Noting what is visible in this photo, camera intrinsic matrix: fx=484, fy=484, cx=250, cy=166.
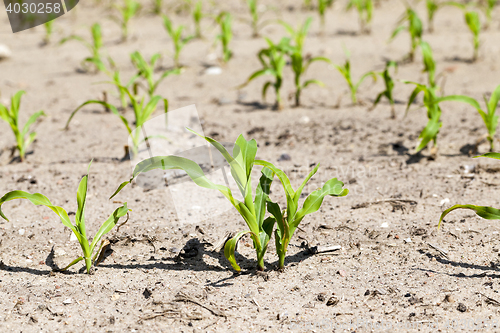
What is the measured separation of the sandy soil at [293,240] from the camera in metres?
1.72

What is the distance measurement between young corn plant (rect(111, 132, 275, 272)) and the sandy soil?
19cm

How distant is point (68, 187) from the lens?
2.79 meters

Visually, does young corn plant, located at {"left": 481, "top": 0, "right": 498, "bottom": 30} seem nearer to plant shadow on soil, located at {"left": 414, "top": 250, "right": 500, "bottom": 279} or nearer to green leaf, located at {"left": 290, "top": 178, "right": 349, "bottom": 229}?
plant shadow on soil, located at {"left": 414, "top": 250, "right": 500, "bottom": 279}

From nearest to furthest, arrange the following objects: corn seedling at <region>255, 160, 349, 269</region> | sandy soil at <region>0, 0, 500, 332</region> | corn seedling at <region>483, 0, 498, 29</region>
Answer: sandy soil at <region>0, 0, 500, 332</region>
corn seedling at <region>255, 160, 349, 269</region>
corn seedling at <region>483, 0, 498, 29</region>

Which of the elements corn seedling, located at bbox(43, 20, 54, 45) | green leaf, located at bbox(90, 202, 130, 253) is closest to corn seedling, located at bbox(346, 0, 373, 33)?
corn seedling, located at bbox(43, 20, 54, 45)

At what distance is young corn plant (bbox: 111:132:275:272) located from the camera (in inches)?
69.3

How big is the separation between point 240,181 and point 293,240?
20.9 inches

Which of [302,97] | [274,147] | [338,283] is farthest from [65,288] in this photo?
[302,97]

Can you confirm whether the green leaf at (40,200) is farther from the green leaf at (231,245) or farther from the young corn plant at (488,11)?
the young corn plant at (488,11)

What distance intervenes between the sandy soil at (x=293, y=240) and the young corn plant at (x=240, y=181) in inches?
7.4

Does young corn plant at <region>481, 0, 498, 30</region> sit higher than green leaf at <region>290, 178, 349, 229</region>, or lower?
higher

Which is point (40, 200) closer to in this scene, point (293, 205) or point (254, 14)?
point (293, 205)

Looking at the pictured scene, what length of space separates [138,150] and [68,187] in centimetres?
66

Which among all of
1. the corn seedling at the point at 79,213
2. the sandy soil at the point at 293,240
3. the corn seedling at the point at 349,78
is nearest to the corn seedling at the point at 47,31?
the sandy soil at the point at 293,240
